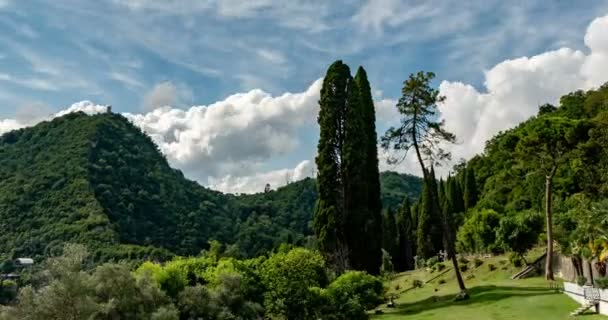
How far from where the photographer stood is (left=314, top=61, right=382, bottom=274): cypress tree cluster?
3928 centimetres

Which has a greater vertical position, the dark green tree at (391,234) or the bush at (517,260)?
the dark green tree at (391,234)

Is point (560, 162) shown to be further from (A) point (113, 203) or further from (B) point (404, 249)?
(A) point (113, 203)

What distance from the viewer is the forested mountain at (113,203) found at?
350ft

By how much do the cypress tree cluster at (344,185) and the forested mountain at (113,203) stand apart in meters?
53.5

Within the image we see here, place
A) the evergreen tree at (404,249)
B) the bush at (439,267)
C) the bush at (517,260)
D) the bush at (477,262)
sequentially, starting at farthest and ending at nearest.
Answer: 1. the evergreen tree at (404,249)
2. the bush at (439,267)
3. the bush at (477,262)
4. the bush at (517,260)

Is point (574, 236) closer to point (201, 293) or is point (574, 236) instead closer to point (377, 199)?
point (377, 199)

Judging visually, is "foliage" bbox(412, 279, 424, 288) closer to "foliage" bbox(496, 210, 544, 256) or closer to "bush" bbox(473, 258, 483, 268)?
"bush" bbox(473, 258, 483, 268)

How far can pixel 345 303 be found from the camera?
93.7 ft

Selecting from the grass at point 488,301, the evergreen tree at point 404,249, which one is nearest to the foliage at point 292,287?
the grass at point 488,301

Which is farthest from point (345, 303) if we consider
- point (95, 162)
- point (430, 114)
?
point (95, 162)

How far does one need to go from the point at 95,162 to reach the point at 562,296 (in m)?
118

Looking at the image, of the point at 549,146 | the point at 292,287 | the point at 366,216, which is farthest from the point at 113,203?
the point at 549,146

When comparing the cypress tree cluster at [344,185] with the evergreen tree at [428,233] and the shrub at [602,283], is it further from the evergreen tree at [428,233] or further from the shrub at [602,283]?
the evergreen tree at [428,233]

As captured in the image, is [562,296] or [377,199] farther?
[377,199]
